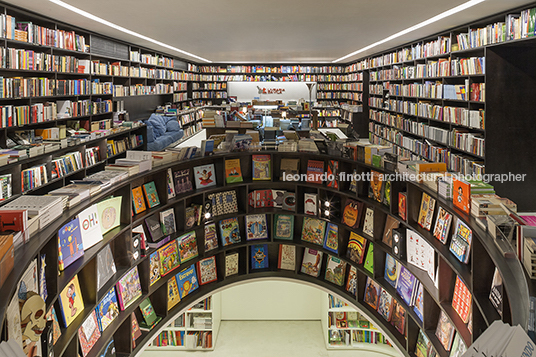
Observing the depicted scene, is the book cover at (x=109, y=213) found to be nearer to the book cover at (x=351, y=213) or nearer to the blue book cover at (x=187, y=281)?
the blue book cover at (x=187, y=281)

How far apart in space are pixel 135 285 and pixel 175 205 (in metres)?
0.92

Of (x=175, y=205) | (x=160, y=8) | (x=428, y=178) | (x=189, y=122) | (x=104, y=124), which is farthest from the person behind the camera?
(x=189, y=122)

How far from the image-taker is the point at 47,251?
2.12m

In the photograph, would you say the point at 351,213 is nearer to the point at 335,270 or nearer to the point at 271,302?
the point at 335,270

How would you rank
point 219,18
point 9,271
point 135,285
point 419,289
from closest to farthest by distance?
point 9,271, point 419,289, point 135,285, point 219,18

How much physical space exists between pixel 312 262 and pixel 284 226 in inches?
21.1

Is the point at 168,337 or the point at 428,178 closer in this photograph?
the point at 428,178

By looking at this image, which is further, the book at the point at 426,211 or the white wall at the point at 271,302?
the white wall at the point at 271,302

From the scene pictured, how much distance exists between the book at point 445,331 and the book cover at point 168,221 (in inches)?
97.9

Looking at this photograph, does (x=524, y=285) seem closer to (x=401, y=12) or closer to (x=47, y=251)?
(x=47, y=251)

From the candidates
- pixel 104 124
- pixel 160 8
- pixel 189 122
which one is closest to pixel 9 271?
pixel 160 8

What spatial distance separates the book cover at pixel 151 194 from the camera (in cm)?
348

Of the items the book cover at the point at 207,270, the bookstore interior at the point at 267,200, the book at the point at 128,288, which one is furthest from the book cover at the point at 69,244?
the book cover at the point at 207,270

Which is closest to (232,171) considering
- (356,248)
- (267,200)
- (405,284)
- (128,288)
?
(267,200)
